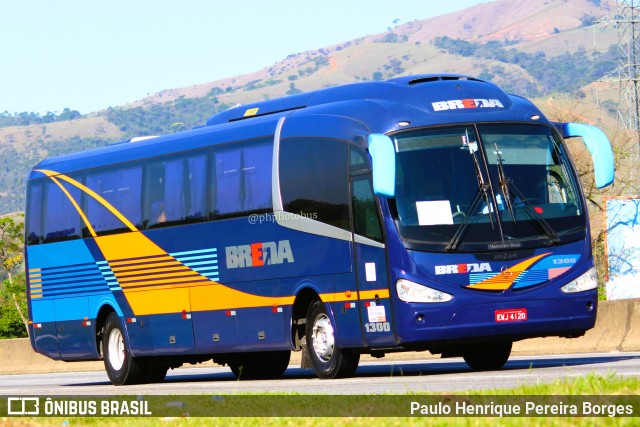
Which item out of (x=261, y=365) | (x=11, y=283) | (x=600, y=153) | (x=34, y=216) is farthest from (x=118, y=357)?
(x=11, y=283)

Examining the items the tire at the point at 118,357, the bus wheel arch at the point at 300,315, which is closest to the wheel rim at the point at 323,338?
the bus wheel arch at the point at 300,315

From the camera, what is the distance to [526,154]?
18.0 m

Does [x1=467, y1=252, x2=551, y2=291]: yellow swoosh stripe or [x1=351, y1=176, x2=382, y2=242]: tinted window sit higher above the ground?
[x1=351, y1=176, x2=382, y2=242]: tinted window

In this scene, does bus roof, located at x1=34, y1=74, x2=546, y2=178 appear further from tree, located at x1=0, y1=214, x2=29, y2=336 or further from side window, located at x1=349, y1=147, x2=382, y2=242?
tree, located at x1=0, y1=214, x2=29, y2=336

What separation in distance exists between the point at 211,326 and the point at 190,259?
3.60 feet

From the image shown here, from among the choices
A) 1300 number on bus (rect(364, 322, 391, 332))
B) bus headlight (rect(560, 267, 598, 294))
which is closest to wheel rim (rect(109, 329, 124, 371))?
1300 number on bus (rect(364, 322, 391, 332))

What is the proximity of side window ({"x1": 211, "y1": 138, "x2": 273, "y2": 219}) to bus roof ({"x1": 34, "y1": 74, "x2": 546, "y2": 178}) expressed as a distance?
20 centimetres

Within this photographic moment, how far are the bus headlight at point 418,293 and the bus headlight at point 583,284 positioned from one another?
161 cm

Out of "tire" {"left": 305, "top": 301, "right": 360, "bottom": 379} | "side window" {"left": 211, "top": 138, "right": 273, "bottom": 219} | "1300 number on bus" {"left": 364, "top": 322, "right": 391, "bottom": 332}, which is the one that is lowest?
"tire" {"left": 305, "top": 301, "right": 360, "bottom": 379}

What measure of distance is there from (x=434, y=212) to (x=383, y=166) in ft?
3.05

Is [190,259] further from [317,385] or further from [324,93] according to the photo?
[317,385]

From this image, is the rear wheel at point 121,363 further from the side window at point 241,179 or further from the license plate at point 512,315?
the license plate at point 512,315

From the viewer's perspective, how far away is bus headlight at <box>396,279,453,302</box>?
17.1m

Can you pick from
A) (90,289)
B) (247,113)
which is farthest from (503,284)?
(90,289)
